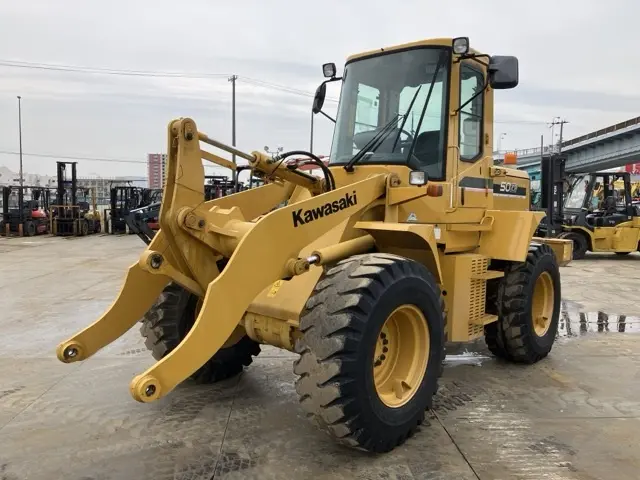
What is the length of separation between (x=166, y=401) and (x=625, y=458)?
11.0 feet

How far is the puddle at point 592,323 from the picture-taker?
7.25m

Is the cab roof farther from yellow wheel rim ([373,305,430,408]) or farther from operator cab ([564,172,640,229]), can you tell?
operator cab ([564,172,640,229])

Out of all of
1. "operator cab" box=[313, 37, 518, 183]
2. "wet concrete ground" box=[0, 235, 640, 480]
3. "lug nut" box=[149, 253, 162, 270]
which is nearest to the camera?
"wet concrete ground" box=[0, 235, 640, 480]

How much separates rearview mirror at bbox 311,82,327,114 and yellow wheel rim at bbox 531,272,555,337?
2903 millimetres

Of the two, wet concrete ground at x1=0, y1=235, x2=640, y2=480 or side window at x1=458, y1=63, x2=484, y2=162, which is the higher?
side window at x1=458, y1=63, x2=484, y2=162

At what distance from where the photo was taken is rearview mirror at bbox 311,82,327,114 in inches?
215

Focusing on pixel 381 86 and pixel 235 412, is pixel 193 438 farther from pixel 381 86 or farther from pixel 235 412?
pixel 381 86

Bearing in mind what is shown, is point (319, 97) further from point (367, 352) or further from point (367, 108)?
point (367, 352)

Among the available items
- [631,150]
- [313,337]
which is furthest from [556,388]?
[631,150]

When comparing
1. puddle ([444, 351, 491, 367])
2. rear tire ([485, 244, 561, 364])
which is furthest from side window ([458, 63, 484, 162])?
puddle ([444, 351, 491, 367])

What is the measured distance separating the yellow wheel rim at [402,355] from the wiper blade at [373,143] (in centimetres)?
147

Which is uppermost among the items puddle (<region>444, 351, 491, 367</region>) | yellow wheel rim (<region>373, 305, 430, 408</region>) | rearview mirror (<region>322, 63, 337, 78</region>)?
rearview mirror (<region>322, 63, 337, 78</region>)

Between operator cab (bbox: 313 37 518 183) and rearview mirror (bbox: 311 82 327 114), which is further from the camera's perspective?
rearview mirror (bbox: 311 82 327 114)

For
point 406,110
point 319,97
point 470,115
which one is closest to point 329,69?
point 319,97
